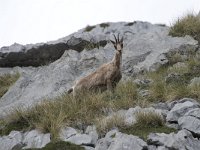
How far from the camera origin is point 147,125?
467 inches

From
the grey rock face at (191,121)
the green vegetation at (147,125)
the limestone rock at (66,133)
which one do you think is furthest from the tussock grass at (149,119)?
the limestone rock at (66,133)

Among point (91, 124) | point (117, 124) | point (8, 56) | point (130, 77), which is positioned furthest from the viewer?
point (8, 56)

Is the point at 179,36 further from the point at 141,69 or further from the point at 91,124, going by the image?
the point at 91,124

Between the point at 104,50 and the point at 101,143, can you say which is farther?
Result: the point at 104,50

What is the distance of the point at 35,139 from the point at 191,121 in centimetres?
383

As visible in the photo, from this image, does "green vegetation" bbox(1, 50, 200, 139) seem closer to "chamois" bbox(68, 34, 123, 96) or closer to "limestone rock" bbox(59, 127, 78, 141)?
"limestone rock" bbox(59, 127, 78, 141)

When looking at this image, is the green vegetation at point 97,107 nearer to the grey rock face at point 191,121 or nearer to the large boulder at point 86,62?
the grey rock face at point 191,121

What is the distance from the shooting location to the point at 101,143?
36.0 ft

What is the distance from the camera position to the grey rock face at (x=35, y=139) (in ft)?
40.4

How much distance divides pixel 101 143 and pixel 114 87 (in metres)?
5.23

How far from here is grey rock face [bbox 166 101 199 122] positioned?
11.8 metres

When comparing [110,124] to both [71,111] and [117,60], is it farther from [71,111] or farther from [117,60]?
[117,60]

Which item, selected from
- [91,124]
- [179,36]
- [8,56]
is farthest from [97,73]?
[8,56]

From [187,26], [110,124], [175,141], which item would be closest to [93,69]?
[187,26]
